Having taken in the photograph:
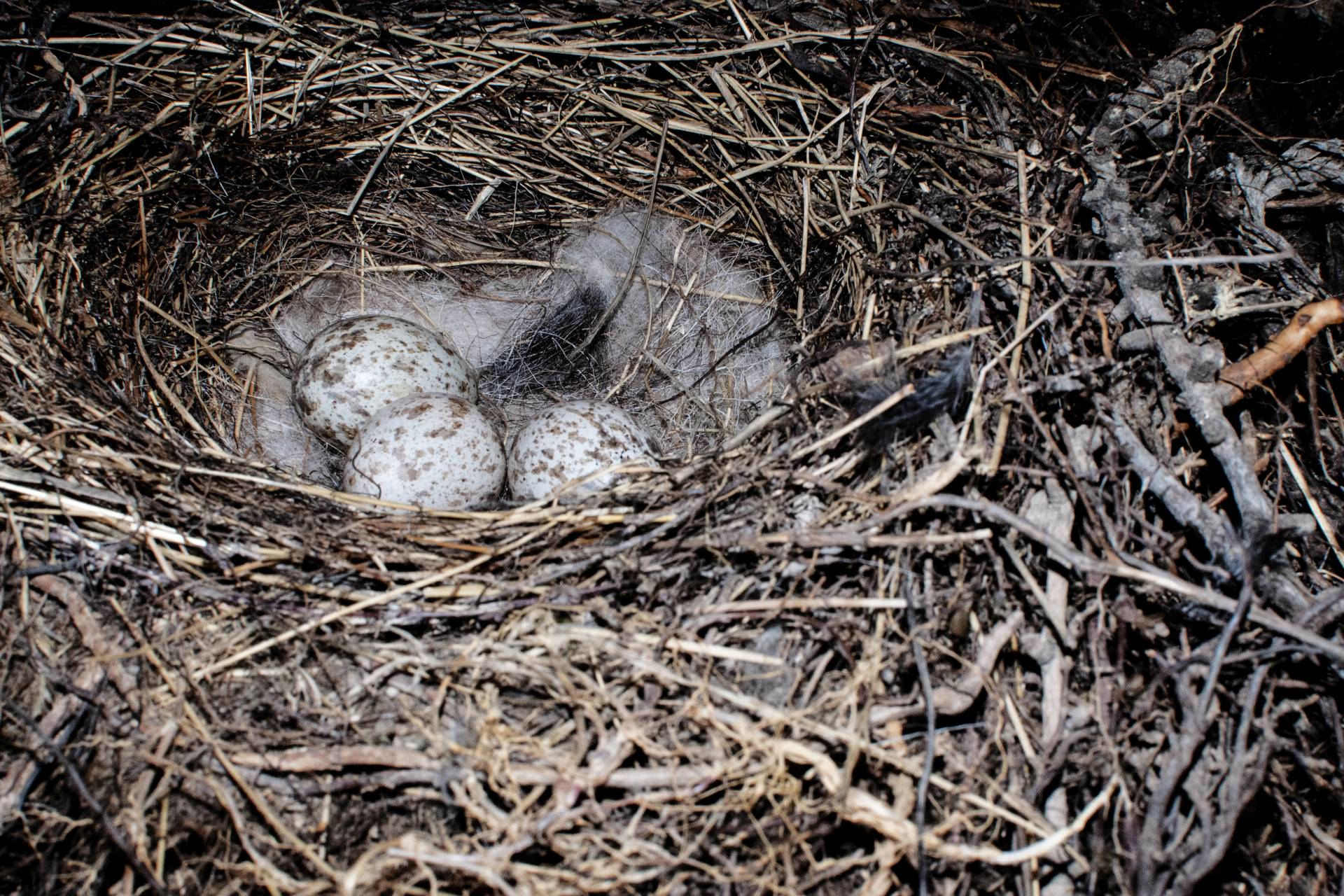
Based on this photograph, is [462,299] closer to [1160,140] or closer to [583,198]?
[583,198]

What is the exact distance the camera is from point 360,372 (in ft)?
7.02

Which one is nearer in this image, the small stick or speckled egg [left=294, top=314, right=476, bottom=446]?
the small stick

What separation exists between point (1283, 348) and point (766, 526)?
111 centimetres

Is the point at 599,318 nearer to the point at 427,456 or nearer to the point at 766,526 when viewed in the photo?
the point at 427,456

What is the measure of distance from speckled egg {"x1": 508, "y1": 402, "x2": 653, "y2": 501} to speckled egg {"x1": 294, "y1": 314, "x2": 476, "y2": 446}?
33 cm

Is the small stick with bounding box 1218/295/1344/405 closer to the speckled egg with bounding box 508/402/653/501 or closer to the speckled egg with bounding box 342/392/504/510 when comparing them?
the speckled egg with bounding box 508/402/653/501

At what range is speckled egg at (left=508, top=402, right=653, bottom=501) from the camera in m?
2.02

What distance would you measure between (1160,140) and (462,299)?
2015 mm

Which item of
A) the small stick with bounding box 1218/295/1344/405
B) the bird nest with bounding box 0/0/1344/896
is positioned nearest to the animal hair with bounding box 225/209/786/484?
the bird nest with bounding box 0/0/1344/896

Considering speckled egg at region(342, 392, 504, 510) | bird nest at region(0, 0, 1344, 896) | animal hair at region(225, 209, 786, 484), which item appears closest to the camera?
bird nest at region(0, 0, 1344, 896)

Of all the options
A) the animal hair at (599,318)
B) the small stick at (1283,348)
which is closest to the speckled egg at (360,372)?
the animal hair at (599,318)

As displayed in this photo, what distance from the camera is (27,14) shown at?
7.07 feet

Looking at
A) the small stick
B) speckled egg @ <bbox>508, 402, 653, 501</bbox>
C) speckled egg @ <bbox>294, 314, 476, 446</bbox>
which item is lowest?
speckled egg @ <bbox>508, 402, 653, 501</bbox>

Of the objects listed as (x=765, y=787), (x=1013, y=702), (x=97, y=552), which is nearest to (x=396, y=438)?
(x=97, y=552)
